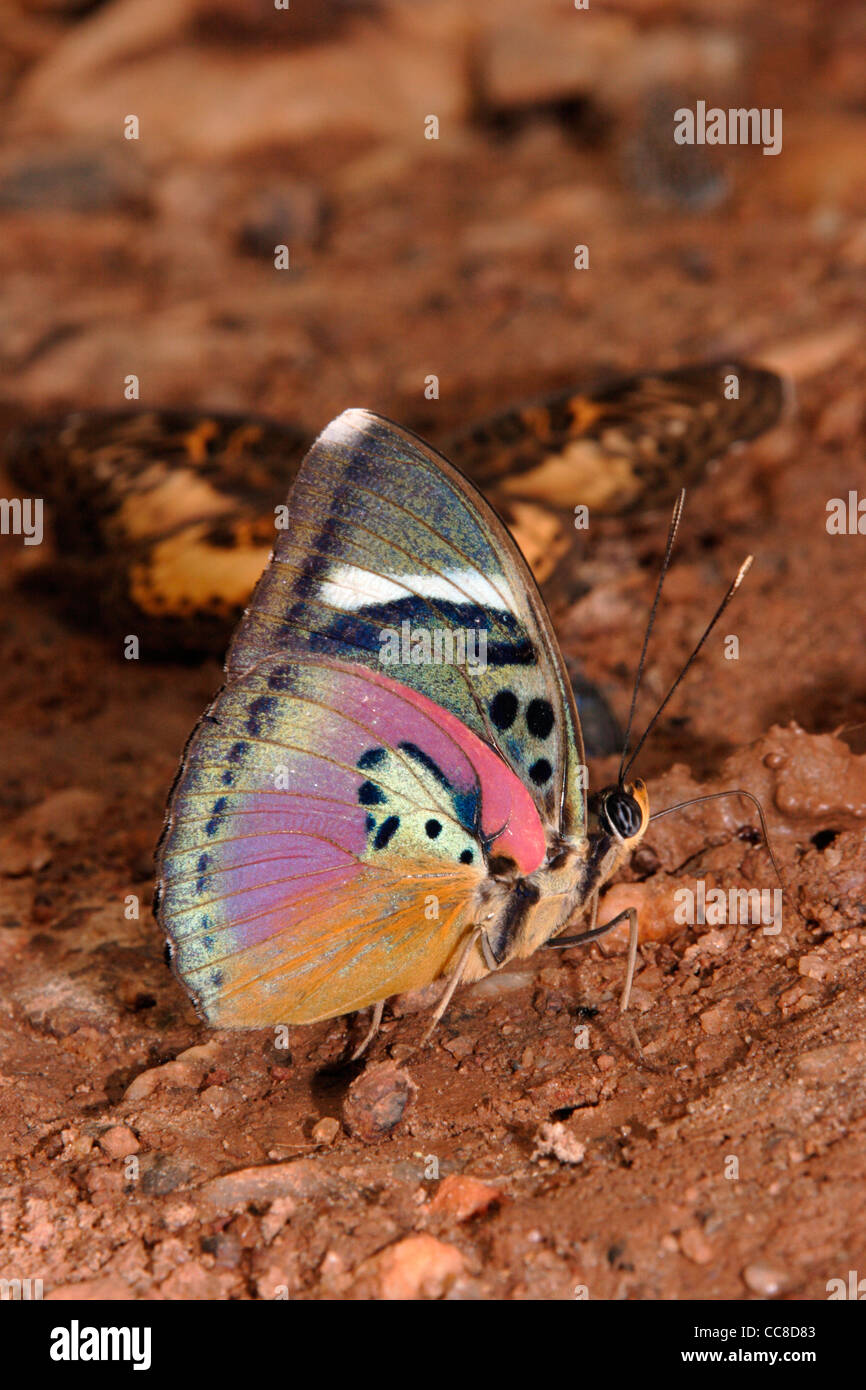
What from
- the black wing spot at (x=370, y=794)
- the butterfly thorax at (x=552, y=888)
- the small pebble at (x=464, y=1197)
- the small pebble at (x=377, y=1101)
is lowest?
the small pebble at (x=464, y=1197)

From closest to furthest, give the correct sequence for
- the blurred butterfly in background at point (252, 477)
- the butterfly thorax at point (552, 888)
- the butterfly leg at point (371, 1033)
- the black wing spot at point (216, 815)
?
the black wing spot at point (216, 815)
the butterfly thorax at point (552, 888)
the butterfly leg at point (371, 1033)
the blurred butterfly in background at point (252, 477)

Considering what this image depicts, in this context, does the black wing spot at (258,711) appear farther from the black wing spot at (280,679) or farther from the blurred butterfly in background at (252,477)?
the blurred butterfly in background at (252,477)

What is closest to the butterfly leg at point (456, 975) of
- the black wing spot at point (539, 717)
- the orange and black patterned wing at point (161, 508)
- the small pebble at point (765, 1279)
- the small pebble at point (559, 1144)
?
the small pebble at point (559, 1144)

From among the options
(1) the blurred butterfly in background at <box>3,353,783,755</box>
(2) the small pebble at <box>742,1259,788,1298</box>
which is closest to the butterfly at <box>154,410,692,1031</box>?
(2) the small pebble at <box>742,1259,788,1298</box>

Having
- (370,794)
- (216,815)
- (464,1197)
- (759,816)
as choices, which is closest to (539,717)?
(370,794)

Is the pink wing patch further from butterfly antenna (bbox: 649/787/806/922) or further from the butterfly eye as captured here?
butterfly antenna (bbox: 649/787/806/922)

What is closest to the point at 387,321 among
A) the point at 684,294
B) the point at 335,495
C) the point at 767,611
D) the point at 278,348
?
the point at 278,348

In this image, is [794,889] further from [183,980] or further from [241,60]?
[241,60]
